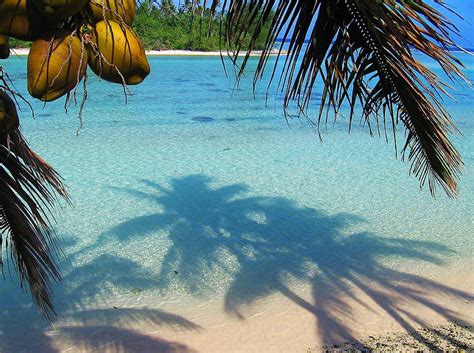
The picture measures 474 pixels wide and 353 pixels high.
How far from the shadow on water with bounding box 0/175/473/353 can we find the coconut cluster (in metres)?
3.24

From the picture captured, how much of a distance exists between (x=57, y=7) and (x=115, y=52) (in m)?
0.14

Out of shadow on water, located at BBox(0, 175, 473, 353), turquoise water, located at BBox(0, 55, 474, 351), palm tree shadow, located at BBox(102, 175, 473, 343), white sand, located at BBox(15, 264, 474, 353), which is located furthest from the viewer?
turquoise water, located at BBox(0, 55, 474, 351)

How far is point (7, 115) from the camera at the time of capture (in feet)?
3.74

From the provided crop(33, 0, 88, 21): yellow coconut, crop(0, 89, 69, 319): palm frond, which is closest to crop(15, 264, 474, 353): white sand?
crop(0, 89, 69, 319): palm frond

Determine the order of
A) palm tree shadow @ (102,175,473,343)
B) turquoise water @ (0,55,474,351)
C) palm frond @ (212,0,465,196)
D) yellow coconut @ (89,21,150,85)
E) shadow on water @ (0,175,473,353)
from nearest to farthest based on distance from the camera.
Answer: yellow coconut @ (89,21,150,85)
palm frond @ (212,0,465,196)
shadow on water @ (0,175,473,353)
palm tree shadow @ (102,175,473,343)
turquoise water @ (0,55,474,351)

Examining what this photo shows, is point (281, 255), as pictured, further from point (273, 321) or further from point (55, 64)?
point (55, 64)

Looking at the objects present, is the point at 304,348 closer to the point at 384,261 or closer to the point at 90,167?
the point at 384,261

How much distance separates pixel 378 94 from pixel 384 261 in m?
3.22

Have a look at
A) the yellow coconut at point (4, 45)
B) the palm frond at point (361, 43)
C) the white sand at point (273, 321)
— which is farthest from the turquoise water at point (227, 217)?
the yellow coconut at point (4, 45)

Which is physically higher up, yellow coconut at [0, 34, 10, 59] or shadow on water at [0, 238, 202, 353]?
yellow coconut at [0, 34, 10, 59]

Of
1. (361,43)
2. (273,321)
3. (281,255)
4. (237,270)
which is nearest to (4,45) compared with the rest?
(361,43)

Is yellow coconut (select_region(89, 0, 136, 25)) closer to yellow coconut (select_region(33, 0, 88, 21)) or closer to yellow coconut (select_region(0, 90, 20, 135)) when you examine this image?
yellow coconut (select_region(33, 0, 88, 21))

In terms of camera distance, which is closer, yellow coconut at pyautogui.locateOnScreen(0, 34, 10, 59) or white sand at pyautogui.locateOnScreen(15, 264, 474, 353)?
yellow coconut at pyautogui.locateOnScreen(0, 34, 10, 59)

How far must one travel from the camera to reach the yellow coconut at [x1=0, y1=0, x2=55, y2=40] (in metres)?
0.92
